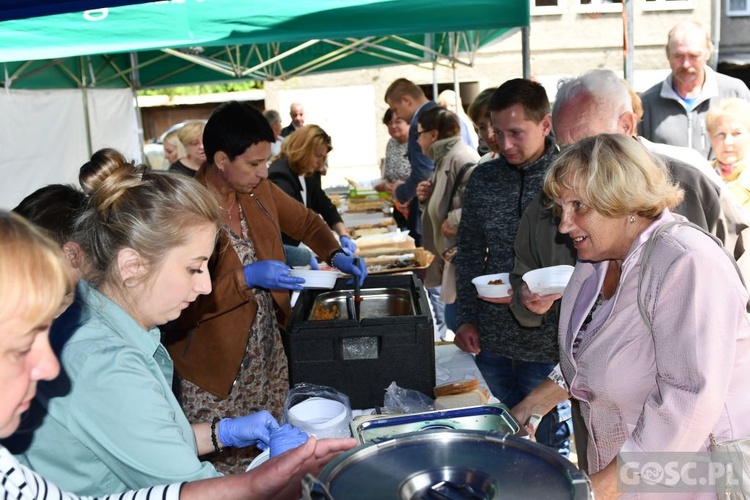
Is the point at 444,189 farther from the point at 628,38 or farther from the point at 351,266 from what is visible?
the point at 351,266

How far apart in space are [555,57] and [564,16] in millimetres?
939

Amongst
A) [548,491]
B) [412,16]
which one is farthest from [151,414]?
[412,16]

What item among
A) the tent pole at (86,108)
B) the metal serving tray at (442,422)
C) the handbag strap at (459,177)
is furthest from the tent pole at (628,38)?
the tent pole at (86,108)

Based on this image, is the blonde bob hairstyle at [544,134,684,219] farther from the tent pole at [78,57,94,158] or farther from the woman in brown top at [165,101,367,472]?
the tent pole at [78,57,94,158]

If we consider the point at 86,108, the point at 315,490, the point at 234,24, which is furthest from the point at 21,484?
the point at 86,108

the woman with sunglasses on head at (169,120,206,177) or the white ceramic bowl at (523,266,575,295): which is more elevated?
the woman with sunglasses on head at (169,120,206,177)

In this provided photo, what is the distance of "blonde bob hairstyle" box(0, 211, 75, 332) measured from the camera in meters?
0.84

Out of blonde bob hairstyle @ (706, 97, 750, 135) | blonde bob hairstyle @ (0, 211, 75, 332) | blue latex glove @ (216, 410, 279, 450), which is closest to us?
blonde bob hairstyle @ (0, 211, 75, 332)

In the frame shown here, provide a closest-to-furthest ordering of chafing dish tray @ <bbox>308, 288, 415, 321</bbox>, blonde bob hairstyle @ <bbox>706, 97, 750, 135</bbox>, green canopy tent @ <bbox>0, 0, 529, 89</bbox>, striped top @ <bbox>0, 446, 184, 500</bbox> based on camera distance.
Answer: striped top @ <bbox>0, 446, 184, 500</bbox> → chafing dish tray @ <bbox>308, 288, 415, 321</bbox> → green canopy tent @ <bbox>0, 0, 529, 89</bbox> → blonde bob hairstyle @ <bbox>706, 97, 750, 135</bbox>

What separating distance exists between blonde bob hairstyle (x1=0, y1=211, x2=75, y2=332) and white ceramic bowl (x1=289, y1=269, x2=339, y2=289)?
156 cm

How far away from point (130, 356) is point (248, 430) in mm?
531

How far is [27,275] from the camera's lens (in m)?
0.86

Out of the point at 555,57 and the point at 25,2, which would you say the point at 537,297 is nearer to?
the point at 25,2

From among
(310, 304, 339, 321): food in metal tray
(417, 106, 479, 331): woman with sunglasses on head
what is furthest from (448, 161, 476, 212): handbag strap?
(310, 304, 339, 321): food in metal tray
